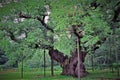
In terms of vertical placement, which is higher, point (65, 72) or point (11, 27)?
point (11, 27)

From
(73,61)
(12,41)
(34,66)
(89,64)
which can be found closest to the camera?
(12,41)

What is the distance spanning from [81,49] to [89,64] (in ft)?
75.2

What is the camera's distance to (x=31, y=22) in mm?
22172

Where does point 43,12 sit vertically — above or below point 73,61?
above

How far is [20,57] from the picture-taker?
23672mm

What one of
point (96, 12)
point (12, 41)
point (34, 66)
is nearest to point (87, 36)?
point (96, 12)

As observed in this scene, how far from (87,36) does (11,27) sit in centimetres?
711

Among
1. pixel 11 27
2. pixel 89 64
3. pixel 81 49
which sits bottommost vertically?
pixel 89 64

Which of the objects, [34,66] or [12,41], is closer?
[12,41]

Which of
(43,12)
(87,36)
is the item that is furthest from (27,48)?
(87,36)

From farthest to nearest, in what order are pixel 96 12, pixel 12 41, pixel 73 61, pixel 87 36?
pixel 73 61, pixel 12 41, pixel 87 36, pixel 96 12

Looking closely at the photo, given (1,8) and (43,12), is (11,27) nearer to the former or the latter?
(43,12)

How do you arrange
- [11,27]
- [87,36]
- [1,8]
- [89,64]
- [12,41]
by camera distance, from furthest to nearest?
[89,64] < [12,41] < [11,27] < [87,36] < [1,8]

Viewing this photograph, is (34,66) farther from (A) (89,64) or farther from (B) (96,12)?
(B) (96,12)
